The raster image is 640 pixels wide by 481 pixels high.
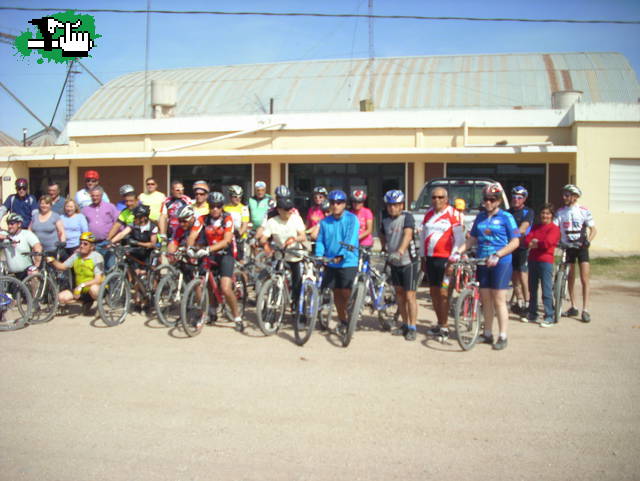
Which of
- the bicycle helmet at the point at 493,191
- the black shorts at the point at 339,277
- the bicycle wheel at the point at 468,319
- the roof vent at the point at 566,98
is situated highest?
the roof vent at the point at 566,98

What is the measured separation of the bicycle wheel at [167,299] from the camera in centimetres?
801

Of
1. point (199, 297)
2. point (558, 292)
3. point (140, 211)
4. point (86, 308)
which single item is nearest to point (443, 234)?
point (558, 292)

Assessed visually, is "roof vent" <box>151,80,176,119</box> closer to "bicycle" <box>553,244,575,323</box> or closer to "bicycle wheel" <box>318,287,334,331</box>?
"bicycle wheel" <box>318,287,334,331</box>

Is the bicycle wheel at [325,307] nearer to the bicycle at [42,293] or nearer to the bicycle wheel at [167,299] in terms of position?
the bicycle wheel at [167,299]

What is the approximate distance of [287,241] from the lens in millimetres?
7961

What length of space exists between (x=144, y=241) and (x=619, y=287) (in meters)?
9.02

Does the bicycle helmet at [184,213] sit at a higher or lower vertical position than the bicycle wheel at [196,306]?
higher

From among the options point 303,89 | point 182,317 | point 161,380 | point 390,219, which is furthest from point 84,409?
point 303,89

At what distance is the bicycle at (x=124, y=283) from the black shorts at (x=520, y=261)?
5.17 m

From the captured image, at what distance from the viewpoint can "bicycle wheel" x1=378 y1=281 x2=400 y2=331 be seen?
8.02m

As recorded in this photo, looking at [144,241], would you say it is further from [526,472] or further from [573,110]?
[573,110]

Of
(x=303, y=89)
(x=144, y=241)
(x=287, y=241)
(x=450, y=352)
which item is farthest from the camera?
(x=303, y=89)

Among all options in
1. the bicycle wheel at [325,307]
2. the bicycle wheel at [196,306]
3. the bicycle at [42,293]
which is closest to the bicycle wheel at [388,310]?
the bicycle wheel at [325,307]

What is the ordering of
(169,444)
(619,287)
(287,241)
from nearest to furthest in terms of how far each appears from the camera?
1. (169,444)
2. (287,241)
3. (619,287)
